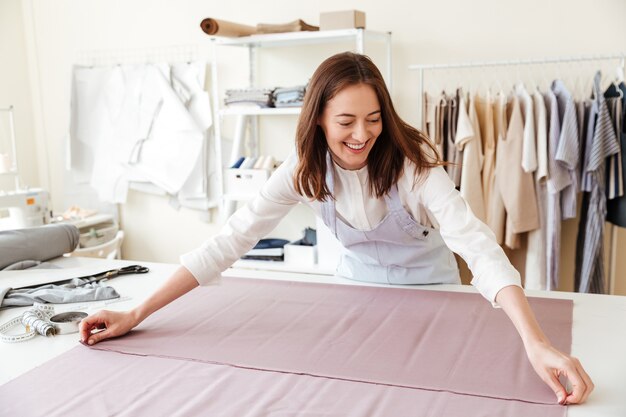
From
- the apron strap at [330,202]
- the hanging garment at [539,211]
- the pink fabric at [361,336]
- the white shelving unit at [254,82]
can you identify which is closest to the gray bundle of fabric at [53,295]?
the pink fabric at [361,336]

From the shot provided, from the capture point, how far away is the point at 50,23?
4.09m

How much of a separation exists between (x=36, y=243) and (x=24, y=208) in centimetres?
96

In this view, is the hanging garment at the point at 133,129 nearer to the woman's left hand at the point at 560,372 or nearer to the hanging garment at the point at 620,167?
the hanging garment at the point at 620,167

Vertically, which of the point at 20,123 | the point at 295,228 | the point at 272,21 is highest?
the point at 272,21

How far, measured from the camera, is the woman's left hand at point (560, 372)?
107 cm

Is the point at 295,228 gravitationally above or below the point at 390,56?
A: below

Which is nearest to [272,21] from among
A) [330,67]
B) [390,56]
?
[390,56]

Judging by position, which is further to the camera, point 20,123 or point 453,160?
point 20,123

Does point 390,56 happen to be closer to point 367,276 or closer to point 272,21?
point 272,21

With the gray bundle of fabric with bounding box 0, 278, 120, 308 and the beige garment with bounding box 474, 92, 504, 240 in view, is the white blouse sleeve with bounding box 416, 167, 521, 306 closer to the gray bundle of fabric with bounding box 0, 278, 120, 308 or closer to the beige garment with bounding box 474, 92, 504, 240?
the gray bundle of fabric with bounding box 0, 278, 120, 308

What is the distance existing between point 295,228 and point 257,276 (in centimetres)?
169

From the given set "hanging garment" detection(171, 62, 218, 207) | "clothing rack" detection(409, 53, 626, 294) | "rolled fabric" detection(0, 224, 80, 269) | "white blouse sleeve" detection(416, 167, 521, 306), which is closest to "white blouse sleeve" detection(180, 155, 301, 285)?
"white blouse sleeve" detection(416, 167, 521, 306)

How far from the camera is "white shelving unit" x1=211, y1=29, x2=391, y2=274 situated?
302cm

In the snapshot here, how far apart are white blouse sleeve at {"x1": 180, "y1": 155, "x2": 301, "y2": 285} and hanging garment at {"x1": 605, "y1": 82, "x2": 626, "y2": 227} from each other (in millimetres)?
1690
